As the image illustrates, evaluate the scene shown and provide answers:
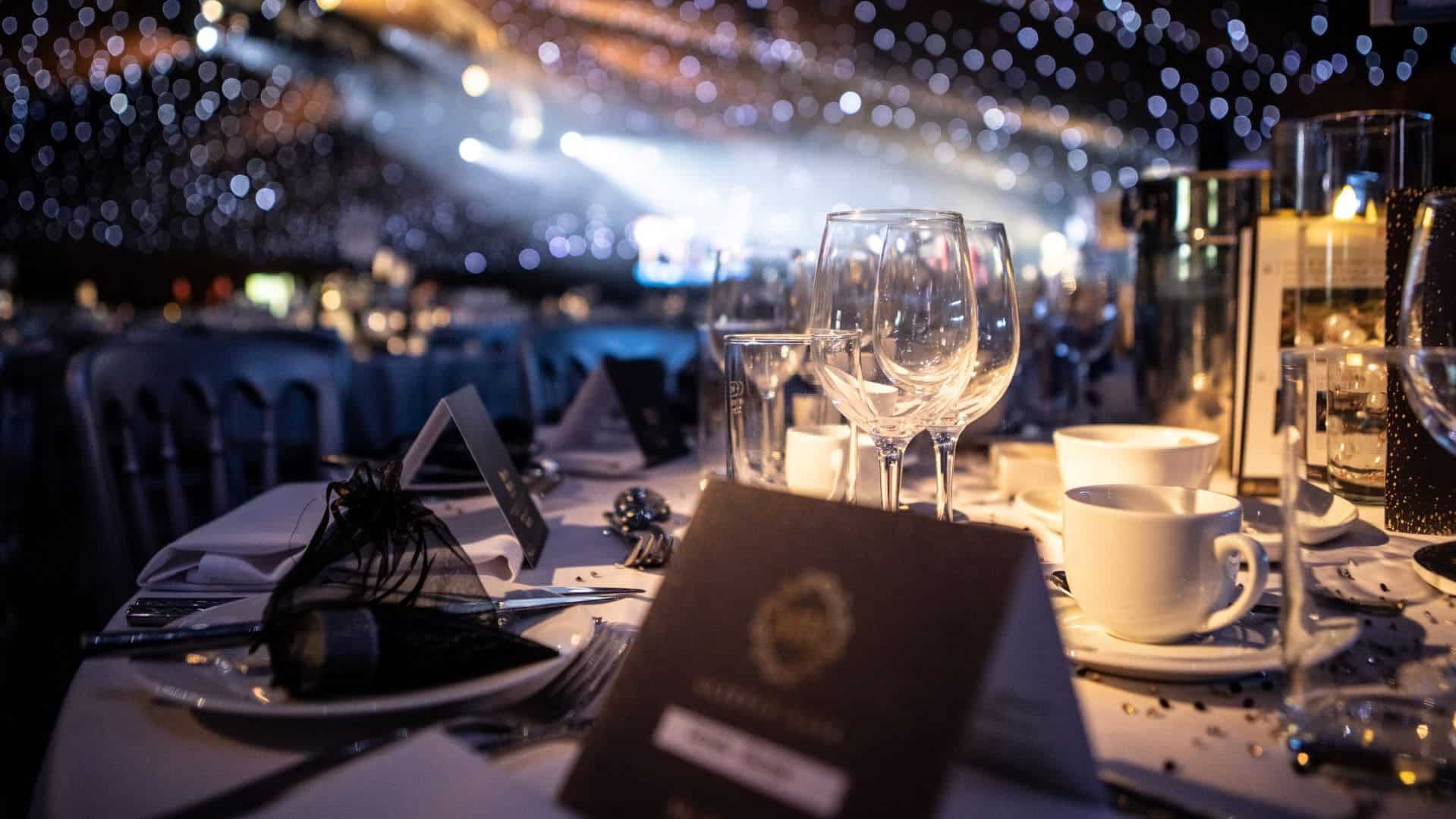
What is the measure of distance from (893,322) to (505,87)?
12.1 m

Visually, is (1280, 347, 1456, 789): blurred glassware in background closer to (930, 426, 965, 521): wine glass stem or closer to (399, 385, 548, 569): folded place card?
(930, 426, 965, 521): wine glass stem

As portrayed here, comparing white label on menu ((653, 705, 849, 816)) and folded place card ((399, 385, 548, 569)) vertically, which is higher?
folded place card ((399, 385, 548, 569))

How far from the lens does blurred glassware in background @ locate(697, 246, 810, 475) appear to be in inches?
51.7

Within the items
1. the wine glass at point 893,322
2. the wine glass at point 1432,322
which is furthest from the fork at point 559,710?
the wine glass at point 1432,322

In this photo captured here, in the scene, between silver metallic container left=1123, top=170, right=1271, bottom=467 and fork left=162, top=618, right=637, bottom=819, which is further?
silver metallic container left=1123, top=170, right=1271, bottom=467

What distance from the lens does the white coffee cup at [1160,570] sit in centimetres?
61

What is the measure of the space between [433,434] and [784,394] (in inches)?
18.4

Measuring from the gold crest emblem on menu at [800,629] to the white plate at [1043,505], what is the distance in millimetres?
590

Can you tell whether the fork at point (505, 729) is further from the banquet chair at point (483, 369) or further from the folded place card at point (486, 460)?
the banquet chair at point (483, 369)

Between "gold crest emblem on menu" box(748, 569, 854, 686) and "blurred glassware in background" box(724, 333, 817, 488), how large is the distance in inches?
18.9

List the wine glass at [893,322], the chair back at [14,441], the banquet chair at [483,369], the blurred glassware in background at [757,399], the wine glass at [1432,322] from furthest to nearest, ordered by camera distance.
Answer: the banquet chair at [483,369] → the chair back at [14,441] → the blurred glassware in background at [757,399] → the wine glass at [893,322] → the wine glass at [1432,322]

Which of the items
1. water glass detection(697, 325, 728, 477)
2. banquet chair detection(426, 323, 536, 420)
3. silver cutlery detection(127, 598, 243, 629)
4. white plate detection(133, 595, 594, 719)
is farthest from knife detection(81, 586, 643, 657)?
banquet chair detection(426, 323, 536, 420)

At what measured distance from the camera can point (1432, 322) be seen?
69 centimetres

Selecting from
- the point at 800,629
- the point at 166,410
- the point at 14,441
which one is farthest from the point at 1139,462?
the point at 14,441
